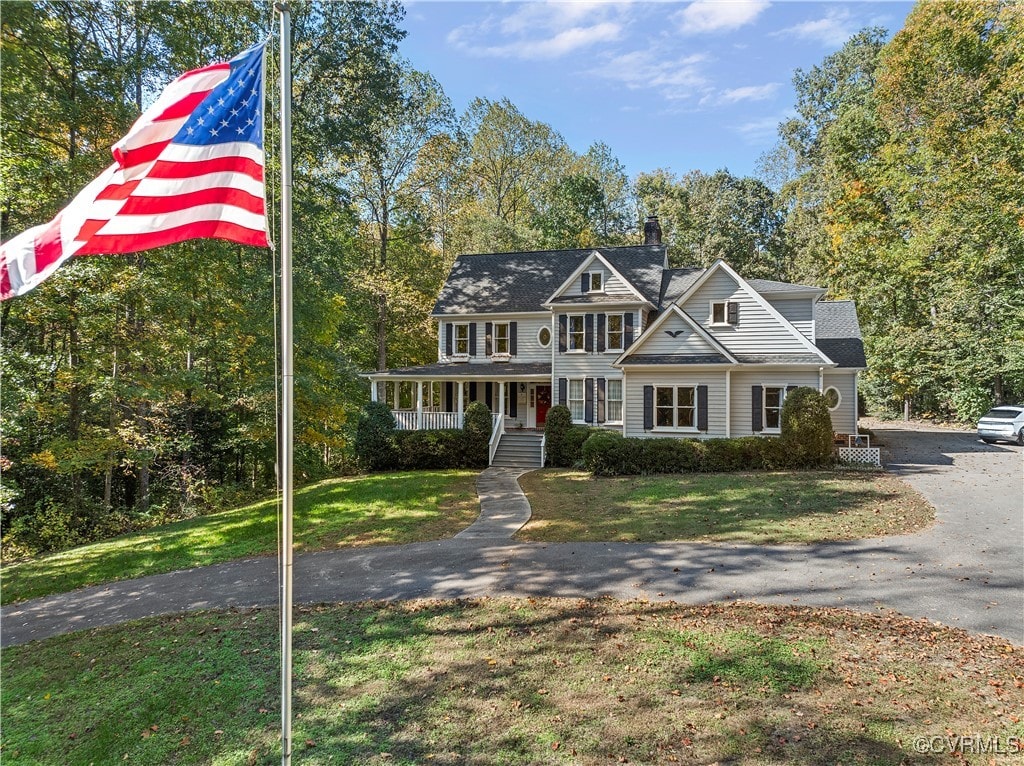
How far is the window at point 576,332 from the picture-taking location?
21.9 metres

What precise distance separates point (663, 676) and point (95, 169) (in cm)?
1491

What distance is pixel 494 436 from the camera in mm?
20531

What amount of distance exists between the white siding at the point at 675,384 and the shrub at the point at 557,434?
8.16ft

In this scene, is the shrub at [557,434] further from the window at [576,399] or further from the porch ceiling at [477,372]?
the porch ceiling at [477,372]

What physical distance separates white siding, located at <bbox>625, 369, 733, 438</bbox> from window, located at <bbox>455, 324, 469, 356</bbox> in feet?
26.2

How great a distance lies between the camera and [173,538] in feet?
39.9

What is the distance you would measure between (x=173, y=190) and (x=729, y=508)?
1199cm

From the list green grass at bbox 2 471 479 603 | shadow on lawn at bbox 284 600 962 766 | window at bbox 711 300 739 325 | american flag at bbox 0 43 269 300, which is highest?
window at bbox 711 300 739 325

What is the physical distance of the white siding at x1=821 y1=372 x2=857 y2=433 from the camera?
20.2 m

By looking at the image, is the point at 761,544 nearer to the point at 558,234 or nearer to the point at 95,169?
the point at 95,169

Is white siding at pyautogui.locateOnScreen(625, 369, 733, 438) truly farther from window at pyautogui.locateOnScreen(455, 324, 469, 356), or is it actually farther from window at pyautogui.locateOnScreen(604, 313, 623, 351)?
window at pyautogui.locateOnScreen(455, 324, 469, 356)

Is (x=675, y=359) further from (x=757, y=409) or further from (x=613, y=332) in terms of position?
(x=757, y=409)

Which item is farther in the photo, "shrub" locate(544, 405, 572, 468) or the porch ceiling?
the porch ceiling

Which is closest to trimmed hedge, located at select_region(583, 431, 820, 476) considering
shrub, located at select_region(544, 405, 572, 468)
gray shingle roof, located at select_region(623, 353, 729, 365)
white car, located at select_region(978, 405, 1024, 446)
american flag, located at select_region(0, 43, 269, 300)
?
shrub, located at select_region(544, 405, 572, 468)
